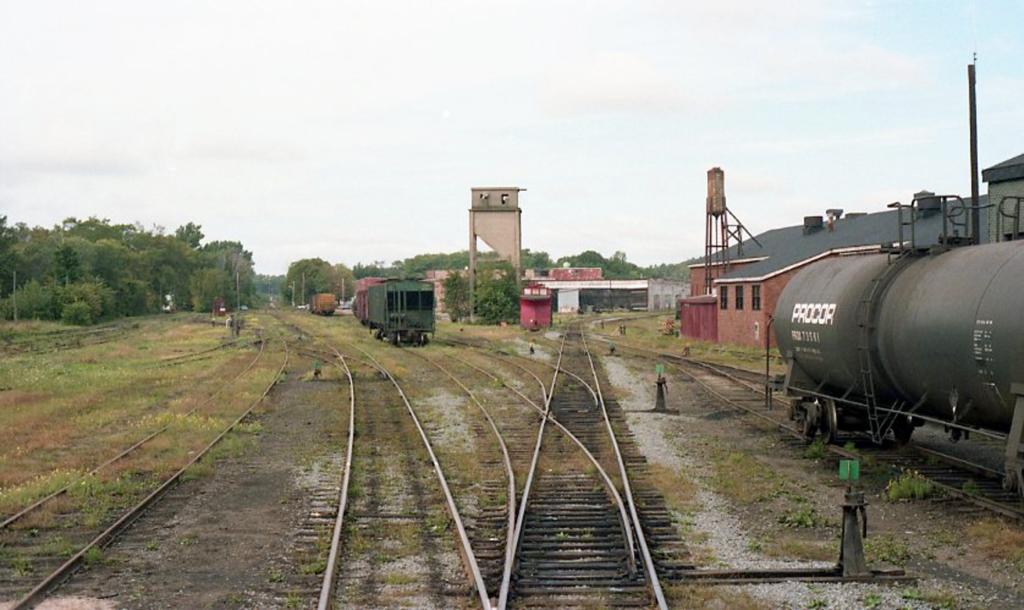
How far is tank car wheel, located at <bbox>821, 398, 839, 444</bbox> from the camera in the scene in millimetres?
15922

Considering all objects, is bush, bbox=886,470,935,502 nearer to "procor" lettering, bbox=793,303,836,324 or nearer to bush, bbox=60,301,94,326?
"procor" lettering, bbox=793,303,836,324

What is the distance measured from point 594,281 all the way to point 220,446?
117159 mm

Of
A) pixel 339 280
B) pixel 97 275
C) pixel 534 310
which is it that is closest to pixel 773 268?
pixel 534 310

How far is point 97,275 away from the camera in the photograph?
108 m

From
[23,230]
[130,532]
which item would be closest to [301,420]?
[130,532]

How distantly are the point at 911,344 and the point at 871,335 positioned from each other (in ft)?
3.99

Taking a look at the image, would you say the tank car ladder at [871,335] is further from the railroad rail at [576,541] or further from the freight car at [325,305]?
the freight car at [325,305]

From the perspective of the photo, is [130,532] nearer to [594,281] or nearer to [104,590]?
[104,590]

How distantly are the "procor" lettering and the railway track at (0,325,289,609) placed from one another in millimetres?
10928

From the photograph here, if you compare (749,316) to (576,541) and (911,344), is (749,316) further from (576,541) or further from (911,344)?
(576,541)

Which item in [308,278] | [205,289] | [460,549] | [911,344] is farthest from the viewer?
[308,278]

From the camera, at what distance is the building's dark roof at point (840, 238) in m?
38.4

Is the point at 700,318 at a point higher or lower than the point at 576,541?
higher

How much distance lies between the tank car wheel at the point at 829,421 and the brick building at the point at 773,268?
67.0 feet
